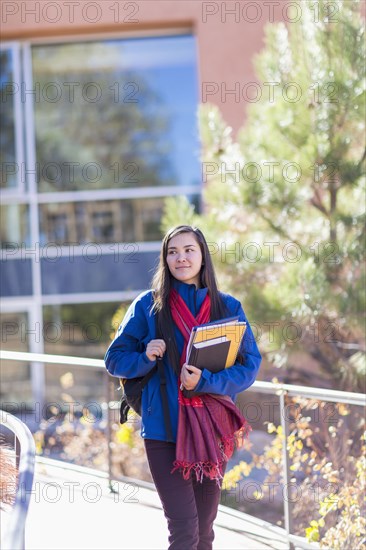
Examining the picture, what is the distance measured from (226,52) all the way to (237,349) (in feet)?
26.3

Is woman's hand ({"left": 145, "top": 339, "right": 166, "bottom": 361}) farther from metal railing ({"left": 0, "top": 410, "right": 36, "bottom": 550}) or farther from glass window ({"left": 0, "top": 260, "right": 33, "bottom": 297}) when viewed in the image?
glass window ({"left": 0, "top": 260, "right": 33, "bottom": 297})

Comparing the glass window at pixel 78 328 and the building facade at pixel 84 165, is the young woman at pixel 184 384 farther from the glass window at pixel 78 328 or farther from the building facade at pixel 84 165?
the glass window at pixel 78 328

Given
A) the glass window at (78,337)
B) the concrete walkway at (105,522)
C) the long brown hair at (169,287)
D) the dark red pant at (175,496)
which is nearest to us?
the dark red pant at (175,496)

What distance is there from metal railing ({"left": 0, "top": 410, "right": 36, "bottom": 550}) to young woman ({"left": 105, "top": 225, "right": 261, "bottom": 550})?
1.45ft

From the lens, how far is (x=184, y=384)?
10.9ft

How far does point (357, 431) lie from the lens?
498cm

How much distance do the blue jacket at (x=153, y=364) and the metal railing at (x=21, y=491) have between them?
1.45ft

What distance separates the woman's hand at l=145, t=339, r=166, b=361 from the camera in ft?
10.9

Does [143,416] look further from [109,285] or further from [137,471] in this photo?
[109,285]

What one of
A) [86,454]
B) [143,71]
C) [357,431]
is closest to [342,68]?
[357,431]

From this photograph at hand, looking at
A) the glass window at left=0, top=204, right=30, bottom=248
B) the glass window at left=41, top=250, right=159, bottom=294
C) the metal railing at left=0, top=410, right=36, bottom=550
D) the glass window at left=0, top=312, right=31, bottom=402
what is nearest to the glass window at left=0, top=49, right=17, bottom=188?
the glass window at left=0, top=204, right=30, bottom=248

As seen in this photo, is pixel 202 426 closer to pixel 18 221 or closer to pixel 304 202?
pixel 304 202

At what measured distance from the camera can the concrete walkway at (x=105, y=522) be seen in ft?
15.8

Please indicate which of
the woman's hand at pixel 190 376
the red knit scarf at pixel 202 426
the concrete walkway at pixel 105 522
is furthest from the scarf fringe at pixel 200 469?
the concrete walkway at pixel 105 522
